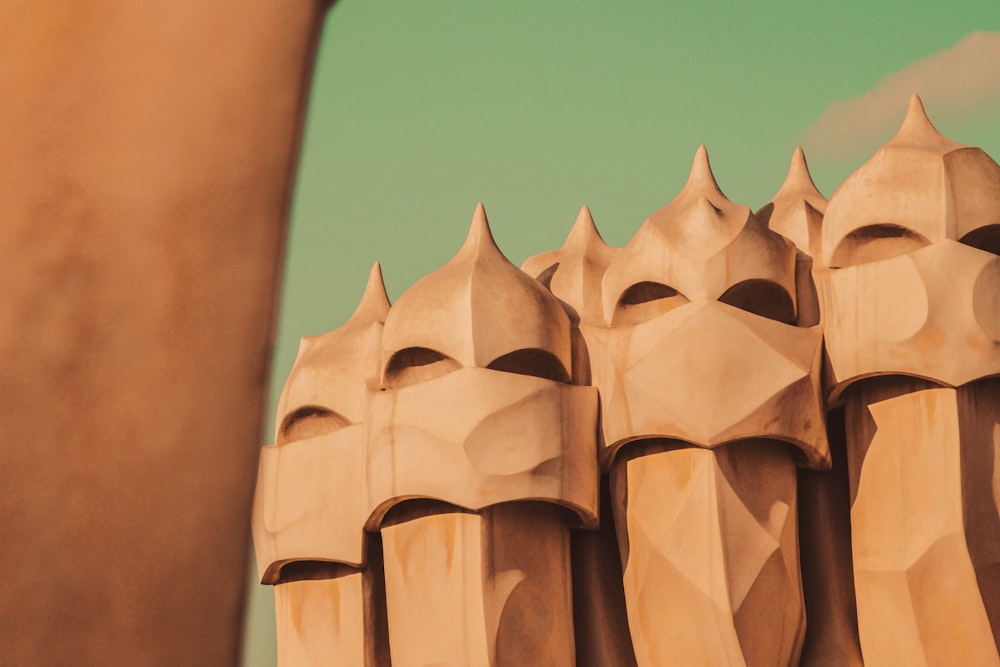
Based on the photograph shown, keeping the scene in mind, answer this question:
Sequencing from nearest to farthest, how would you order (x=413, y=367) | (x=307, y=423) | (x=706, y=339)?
(x=706, y=339) → (x=413, y=367) → (x=307, y=423)

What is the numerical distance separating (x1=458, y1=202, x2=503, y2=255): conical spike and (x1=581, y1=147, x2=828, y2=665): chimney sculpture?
3.69ft

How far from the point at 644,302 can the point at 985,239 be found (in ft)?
8.36

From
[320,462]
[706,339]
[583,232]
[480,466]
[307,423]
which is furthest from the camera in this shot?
Answer: [583,232]

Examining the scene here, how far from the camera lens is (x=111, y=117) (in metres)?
Result: 1.45

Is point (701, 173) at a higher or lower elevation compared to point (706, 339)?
higher

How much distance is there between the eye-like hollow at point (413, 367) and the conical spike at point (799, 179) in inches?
148

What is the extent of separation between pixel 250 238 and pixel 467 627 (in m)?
7.56

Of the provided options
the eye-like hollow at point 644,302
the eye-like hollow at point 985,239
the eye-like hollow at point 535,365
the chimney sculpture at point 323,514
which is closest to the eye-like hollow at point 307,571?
the chimney sculpture at point 323,514

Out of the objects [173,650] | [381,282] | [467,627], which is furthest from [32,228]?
[381,282]

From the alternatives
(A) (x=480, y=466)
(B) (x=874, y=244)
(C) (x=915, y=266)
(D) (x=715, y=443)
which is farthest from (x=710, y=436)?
(B) (x=874, y=244)

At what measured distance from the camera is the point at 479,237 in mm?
9891

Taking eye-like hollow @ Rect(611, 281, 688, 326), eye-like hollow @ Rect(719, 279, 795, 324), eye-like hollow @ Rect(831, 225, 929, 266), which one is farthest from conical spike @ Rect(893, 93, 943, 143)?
eye-like hollow @ Rect(611, 281, 688, 326)

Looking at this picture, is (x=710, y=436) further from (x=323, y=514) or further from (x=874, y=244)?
(x=323, y=514)

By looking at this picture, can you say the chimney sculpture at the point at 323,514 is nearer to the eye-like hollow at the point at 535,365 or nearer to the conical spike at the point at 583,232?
the eye-like hollow at the point at 535,365
